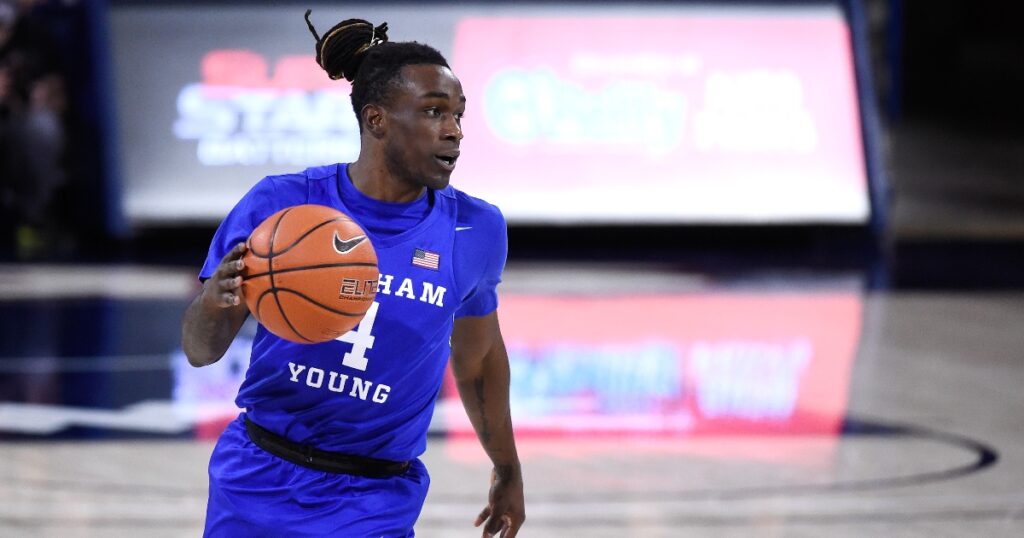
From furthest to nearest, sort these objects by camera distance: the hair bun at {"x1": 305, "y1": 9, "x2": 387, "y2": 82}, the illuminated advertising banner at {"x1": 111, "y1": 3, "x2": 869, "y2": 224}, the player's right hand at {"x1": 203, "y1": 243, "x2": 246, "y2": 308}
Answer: the illuminated advertising banner at {"x1": 111, "y1": 3, "x2": 869, "y2": 224} < the hair bun at {"x1": 305, "y1": 9, "x2": 387, "y2": 82} < the player's right hand at {"x1": 203, "y1": 243, "x2": 246, "y2": 308}

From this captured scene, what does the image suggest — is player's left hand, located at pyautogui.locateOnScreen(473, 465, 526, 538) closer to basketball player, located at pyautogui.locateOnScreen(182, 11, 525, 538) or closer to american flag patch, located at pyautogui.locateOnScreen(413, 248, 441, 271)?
basketball player, located at pyautogui.locateOnScreen(182, 11, 525, 538)

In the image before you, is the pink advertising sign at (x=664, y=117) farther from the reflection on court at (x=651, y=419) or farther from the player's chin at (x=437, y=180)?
the player's chin at (x=437, y=180)

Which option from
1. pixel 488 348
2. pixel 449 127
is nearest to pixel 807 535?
pixel 488 348

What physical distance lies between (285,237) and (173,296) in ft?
29.3

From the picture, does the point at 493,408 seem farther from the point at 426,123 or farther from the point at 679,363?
the point at 679,363

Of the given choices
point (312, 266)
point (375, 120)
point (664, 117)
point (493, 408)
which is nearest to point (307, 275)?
point (312, 266)

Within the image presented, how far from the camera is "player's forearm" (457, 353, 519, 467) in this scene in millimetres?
3531

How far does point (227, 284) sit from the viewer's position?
281 centimetres

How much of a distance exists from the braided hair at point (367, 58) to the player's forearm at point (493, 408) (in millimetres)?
681

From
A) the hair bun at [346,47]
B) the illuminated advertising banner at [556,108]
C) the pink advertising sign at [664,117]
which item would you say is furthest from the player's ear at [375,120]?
the pink advertising sign at [664,117]

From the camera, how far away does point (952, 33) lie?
33406 millimetres

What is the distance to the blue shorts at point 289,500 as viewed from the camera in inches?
121

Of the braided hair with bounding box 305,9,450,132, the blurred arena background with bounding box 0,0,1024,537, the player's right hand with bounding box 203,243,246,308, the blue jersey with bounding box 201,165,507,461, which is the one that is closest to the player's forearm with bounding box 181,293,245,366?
the player's right hand with bounding box 203,243,246,308

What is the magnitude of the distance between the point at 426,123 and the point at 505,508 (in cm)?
93
